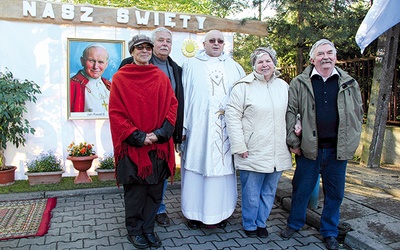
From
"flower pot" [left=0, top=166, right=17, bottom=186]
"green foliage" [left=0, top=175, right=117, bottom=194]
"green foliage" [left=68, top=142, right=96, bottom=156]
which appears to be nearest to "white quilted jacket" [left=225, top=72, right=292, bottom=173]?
"green foliage" [left=0, top=175, right=117, bottom=194]

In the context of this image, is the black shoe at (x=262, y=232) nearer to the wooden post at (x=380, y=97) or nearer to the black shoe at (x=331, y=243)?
the black shoe at (x=331, y=243)

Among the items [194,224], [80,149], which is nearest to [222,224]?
[194,224]

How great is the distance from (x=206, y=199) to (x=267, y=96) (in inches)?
47.5

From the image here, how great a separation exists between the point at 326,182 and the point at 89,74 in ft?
13.0

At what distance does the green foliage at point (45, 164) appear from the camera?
17.9 ft

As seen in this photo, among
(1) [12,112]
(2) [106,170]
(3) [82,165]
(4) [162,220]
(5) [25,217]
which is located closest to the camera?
(4) [162,220]

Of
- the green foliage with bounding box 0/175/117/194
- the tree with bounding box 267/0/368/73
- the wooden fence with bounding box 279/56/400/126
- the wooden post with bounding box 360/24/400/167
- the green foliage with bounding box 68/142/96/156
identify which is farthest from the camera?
the wooden fence with bounding box 279/56/400/126

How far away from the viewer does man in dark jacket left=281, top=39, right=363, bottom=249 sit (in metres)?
3.36

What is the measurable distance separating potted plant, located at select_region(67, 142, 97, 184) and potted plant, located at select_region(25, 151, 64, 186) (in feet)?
0.78

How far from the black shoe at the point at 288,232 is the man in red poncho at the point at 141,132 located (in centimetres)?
126

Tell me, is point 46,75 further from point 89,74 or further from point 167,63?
point 167,63

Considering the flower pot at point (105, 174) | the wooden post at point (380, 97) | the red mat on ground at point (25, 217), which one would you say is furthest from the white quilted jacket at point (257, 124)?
the wooden post at point (380, 97)

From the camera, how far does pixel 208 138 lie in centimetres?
377

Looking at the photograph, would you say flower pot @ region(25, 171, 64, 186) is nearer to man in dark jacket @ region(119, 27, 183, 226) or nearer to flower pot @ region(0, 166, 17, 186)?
flower pot @ region(0, 166, 17, 186)
